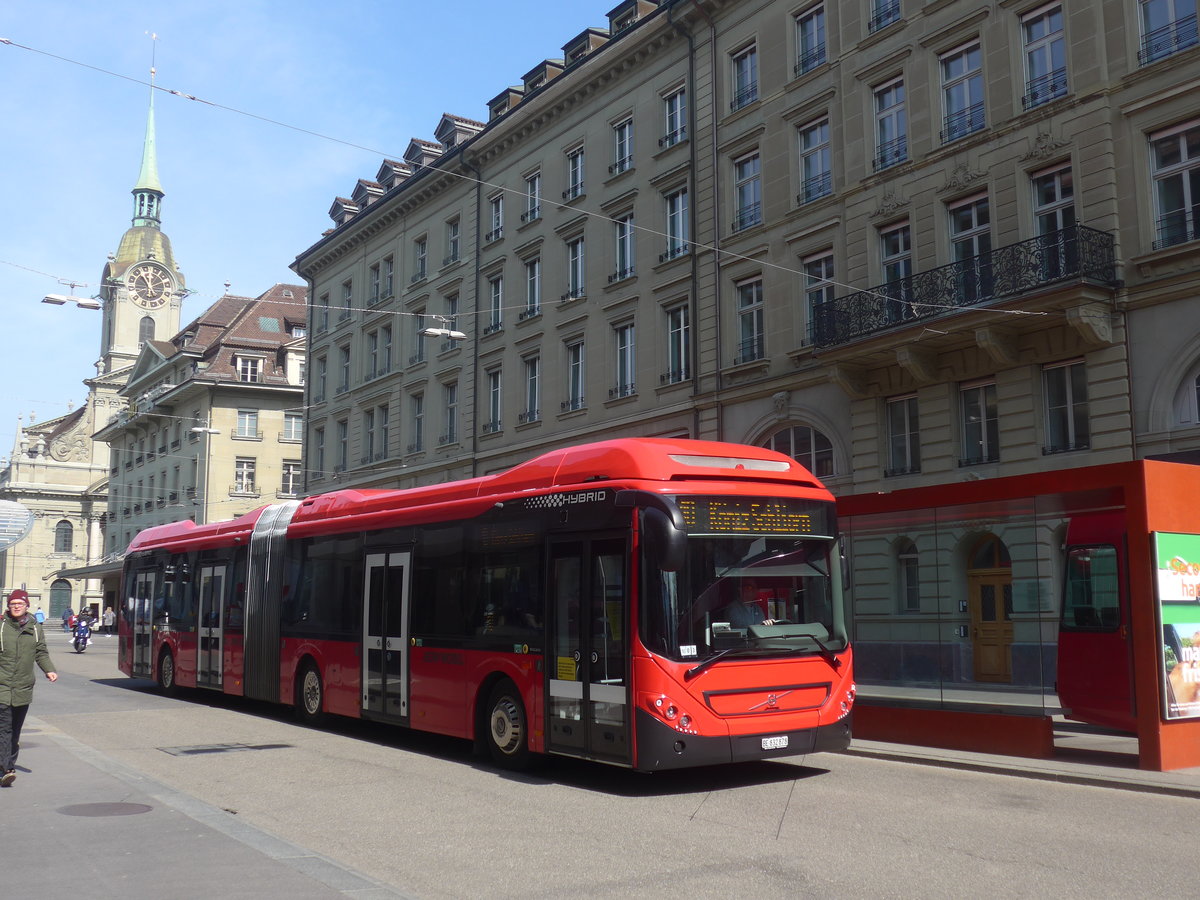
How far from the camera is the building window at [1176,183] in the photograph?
1947cm

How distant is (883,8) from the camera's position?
25.2 metres

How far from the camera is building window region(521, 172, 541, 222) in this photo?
36219mm

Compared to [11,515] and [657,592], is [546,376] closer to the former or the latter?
[11,515]

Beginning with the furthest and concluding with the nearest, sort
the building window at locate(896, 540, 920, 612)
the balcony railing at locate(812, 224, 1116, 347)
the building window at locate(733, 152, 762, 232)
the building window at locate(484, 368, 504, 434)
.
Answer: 1. the building window at locate(484, 368, 504, 434)
2. the building window at locate(733, 152, 762, 232)
3. the balcony railing at locate(812, 224, 1116, 347)
4. the building window at locate(896, 540, 920, 612)

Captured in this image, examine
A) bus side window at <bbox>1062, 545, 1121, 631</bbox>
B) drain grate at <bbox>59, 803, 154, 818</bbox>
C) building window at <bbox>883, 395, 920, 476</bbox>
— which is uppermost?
building window at <bbox>883, 395, 920, 476</bbox>

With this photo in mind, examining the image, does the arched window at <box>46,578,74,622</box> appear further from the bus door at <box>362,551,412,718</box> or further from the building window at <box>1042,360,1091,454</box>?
the building window at <box>1042,360,1091,454</box>

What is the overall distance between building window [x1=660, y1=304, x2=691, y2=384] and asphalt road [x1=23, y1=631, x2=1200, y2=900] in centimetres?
1680

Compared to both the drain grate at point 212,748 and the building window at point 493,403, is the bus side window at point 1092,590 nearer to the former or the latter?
the drain grate at point 212,748

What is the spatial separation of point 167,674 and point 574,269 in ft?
55.7

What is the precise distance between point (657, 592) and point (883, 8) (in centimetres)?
1913

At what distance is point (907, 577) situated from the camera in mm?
14492

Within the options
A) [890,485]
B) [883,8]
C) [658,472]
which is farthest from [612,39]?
[658,472]

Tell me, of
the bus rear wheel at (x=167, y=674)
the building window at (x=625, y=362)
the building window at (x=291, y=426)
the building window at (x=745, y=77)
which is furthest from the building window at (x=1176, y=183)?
the building window at (x=291, y=426)

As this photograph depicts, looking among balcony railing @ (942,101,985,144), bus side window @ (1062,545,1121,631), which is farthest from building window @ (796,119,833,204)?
bus side window @ (1062,545,1121,631)
